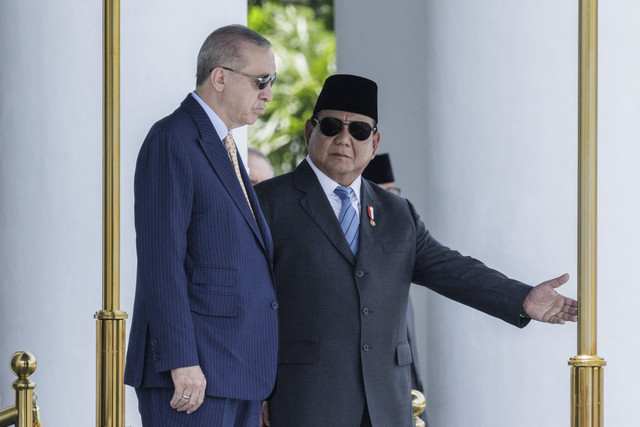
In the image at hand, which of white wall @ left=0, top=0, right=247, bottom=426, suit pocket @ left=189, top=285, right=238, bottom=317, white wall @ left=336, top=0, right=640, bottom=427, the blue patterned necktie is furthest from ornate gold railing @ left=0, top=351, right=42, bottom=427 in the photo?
white wall @ left=336, top=0, right=640, bottom=427

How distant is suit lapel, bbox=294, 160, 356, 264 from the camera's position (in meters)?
3.71

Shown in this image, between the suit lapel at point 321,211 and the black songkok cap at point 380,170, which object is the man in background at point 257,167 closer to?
the black songkok cap at point 380,170

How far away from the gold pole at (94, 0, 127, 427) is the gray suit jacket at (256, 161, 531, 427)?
1.75ft

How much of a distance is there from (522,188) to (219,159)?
5.83 feet

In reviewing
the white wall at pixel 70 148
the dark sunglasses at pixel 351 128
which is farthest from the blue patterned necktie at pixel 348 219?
the white wall at pixel 70 148

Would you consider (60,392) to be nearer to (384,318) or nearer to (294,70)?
(384,318)

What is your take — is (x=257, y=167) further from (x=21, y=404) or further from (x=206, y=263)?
(x=206, y=263)

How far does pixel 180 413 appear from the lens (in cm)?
313

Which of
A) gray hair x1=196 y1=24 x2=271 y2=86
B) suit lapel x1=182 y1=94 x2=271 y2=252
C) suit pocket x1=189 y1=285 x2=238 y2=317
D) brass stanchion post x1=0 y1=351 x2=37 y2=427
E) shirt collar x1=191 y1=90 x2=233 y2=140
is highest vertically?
→ gray hair x1=196 y1=24 x2=271 y2=86

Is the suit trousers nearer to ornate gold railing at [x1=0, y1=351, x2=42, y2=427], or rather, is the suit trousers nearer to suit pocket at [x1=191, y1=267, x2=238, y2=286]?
suit pocket at [x1=191, y1=267, x2=238, y2=286]

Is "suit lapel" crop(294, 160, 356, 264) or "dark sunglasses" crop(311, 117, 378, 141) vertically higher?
"dark sunglasses" crop(311, 117, 378, 141)

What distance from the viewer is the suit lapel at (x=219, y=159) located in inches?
128

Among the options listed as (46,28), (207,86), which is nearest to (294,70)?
(46,28)

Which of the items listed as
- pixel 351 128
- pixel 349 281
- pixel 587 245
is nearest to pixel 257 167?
pixel 351 128
